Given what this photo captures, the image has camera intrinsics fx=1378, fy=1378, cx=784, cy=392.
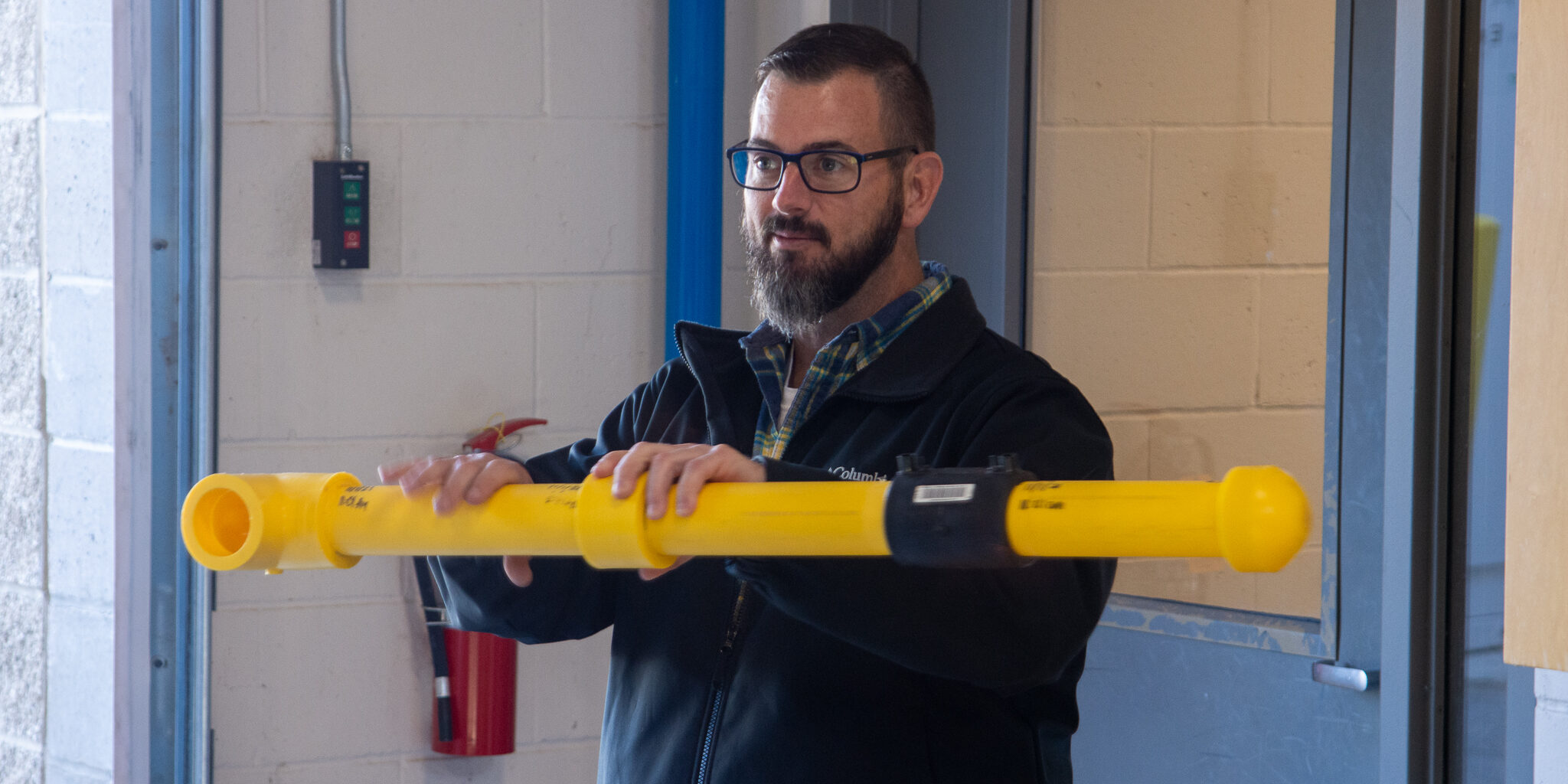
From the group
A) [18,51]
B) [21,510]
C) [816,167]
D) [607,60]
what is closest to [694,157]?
[607,60]

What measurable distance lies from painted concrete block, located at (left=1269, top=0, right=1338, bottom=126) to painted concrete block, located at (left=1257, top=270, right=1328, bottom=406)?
19 cm

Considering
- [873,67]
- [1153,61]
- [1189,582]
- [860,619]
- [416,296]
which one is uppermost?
[1153,61]

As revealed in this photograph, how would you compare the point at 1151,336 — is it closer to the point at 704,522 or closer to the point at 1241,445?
the point at 1241,445

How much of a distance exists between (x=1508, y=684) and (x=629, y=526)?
3.26ft

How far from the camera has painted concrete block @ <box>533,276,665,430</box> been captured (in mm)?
2143

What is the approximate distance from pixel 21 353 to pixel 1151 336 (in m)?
1.65

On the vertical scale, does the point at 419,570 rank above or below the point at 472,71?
below

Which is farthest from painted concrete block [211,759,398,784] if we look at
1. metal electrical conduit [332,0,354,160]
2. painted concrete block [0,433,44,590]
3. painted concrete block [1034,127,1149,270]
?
painted concrete block [1034,127,1149,270]

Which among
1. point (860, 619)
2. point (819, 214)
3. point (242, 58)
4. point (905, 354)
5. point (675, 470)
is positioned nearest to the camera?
point (675, 470)

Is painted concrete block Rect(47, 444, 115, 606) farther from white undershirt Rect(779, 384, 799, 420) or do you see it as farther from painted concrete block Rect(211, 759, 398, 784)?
white undershirt Rect(779, 384, 799, 420)

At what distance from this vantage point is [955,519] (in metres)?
0.69

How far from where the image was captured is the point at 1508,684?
4.38ft

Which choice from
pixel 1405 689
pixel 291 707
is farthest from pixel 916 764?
pixel 291 707

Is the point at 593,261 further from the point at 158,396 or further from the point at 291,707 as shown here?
the point at 291,707
